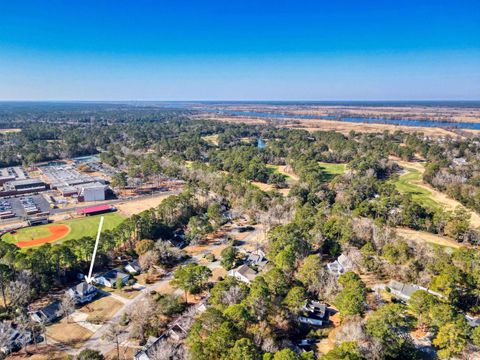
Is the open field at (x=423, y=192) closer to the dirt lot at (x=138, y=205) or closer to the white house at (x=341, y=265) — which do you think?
the white house at (x=341, y=265)

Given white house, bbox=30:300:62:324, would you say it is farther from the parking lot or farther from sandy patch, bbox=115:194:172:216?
the parking lot

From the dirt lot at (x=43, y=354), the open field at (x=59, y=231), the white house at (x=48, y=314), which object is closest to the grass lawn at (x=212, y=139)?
the open field at (x=59, y=231)

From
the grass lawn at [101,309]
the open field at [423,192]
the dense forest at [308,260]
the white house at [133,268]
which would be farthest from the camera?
the open field at [423,192]

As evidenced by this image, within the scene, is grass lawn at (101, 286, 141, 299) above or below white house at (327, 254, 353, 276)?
below

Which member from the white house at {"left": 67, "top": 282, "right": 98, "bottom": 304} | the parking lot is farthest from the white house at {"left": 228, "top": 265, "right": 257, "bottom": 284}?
the parking lot

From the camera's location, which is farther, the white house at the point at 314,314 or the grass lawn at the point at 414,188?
the grass lawn at the point at 414,188

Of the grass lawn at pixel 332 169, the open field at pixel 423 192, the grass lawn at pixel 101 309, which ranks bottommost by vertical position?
the grass lawn at pixel 101 309

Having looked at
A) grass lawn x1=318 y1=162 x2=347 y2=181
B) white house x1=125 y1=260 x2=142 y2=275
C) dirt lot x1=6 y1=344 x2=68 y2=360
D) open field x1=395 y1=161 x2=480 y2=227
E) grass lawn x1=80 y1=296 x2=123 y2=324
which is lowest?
grass lawn x1=80 y1=296 x2=123 y2=324
